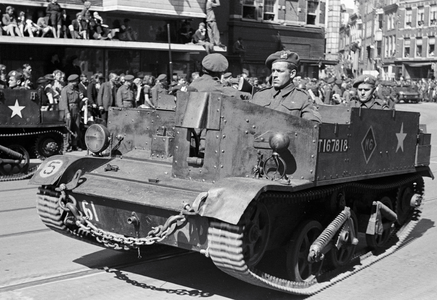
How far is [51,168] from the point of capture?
24.1 feet

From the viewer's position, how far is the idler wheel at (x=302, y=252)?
687cm

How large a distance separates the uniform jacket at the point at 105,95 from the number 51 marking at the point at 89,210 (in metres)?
13.1

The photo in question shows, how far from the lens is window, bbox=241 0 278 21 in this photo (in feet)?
121

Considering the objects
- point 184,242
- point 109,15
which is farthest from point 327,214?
point 109,15

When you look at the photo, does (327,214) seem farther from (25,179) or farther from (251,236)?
(25,179)

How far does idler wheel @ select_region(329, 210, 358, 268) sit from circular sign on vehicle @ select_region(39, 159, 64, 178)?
282cm

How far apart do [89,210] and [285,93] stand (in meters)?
2.23

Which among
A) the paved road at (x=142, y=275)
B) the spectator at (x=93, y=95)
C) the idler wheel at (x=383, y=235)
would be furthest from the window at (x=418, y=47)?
the idler wheel at (x=383, y=235)

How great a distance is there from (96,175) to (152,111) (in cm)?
108

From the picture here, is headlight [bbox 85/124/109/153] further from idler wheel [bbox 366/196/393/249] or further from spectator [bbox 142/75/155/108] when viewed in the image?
spectator [bbox 142/75/155/108]

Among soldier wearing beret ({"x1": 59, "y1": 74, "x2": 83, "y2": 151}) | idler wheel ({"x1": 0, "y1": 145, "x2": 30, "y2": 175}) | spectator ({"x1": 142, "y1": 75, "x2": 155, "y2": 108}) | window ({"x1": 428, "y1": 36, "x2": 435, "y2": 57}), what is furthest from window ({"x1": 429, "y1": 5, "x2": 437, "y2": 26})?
idler wheel ({"x1": 0, "y1": 145, "x2": 30, "y2": 175})

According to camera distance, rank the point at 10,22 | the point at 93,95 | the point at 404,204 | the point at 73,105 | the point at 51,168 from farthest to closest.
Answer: the point at 10,22 < the point at 93,95 < the point at 73,105 < the point at 404,204 < the point at 51,168

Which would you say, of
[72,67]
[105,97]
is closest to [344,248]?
[105,97]

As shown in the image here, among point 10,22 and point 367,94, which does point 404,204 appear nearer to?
point 367,94
